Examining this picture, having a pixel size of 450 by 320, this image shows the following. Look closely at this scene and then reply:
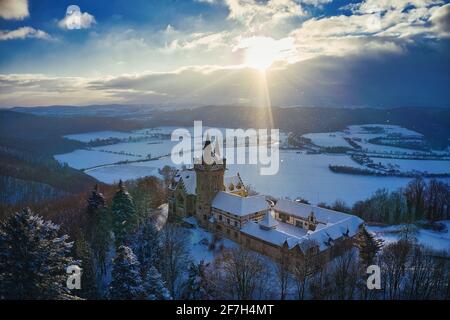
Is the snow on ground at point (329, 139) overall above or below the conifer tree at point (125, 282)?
above

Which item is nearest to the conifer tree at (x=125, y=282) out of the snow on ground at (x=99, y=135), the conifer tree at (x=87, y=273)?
the conifer tree at (x=87, y=273)

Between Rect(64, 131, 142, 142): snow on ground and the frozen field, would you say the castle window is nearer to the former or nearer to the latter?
the frozen field

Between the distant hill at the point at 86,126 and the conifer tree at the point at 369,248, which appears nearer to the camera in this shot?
the conifer tree at the point at 369,248

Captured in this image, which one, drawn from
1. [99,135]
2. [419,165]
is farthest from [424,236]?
[99,135]

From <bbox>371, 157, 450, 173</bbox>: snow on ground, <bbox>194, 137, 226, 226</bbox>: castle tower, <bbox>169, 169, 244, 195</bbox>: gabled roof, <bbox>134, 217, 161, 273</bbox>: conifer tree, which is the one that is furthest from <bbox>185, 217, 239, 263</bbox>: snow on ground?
<bbox>371, 157, 450, 173</bbox>: snow on ground

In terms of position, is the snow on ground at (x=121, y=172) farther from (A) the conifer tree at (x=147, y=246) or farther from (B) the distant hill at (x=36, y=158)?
(A) the conifer tree at (x=147, y=246)

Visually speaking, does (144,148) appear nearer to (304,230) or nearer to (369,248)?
(304,230)
